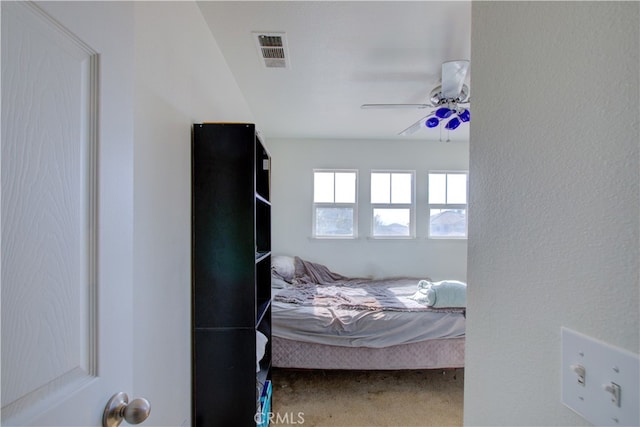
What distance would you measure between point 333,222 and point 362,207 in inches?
19.9

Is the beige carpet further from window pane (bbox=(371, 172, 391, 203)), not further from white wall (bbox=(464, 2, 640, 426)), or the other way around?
window pane (bbox=(371, 172, 391, 203))

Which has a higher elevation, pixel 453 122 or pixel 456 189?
pixel 453 122

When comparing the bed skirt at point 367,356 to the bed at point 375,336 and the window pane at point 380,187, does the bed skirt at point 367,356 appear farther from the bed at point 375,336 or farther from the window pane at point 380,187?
the window pane at point 380,187

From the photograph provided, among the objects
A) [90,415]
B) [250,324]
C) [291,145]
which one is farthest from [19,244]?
[291,145]

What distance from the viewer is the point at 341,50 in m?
1.96

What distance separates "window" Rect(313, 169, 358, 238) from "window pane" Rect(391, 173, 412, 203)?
606mm

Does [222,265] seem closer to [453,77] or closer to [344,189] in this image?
[453,77]

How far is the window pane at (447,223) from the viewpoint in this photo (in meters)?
4.41

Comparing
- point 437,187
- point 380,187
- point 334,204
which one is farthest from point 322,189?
point 437,187

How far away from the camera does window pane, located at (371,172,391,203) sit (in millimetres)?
4355

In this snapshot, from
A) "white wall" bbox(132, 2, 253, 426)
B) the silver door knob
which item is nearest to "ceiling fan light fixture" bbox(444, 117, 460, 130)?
"white wall" bbox(132, 2, 253, 426)

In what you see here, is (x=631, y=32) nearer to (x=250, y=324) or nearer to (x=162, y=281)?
(x=162, y=281)

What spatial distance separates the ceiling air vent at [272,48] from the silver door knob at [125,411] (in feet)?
6.40

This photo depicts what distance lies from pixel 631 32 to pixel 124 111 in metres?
0.92
